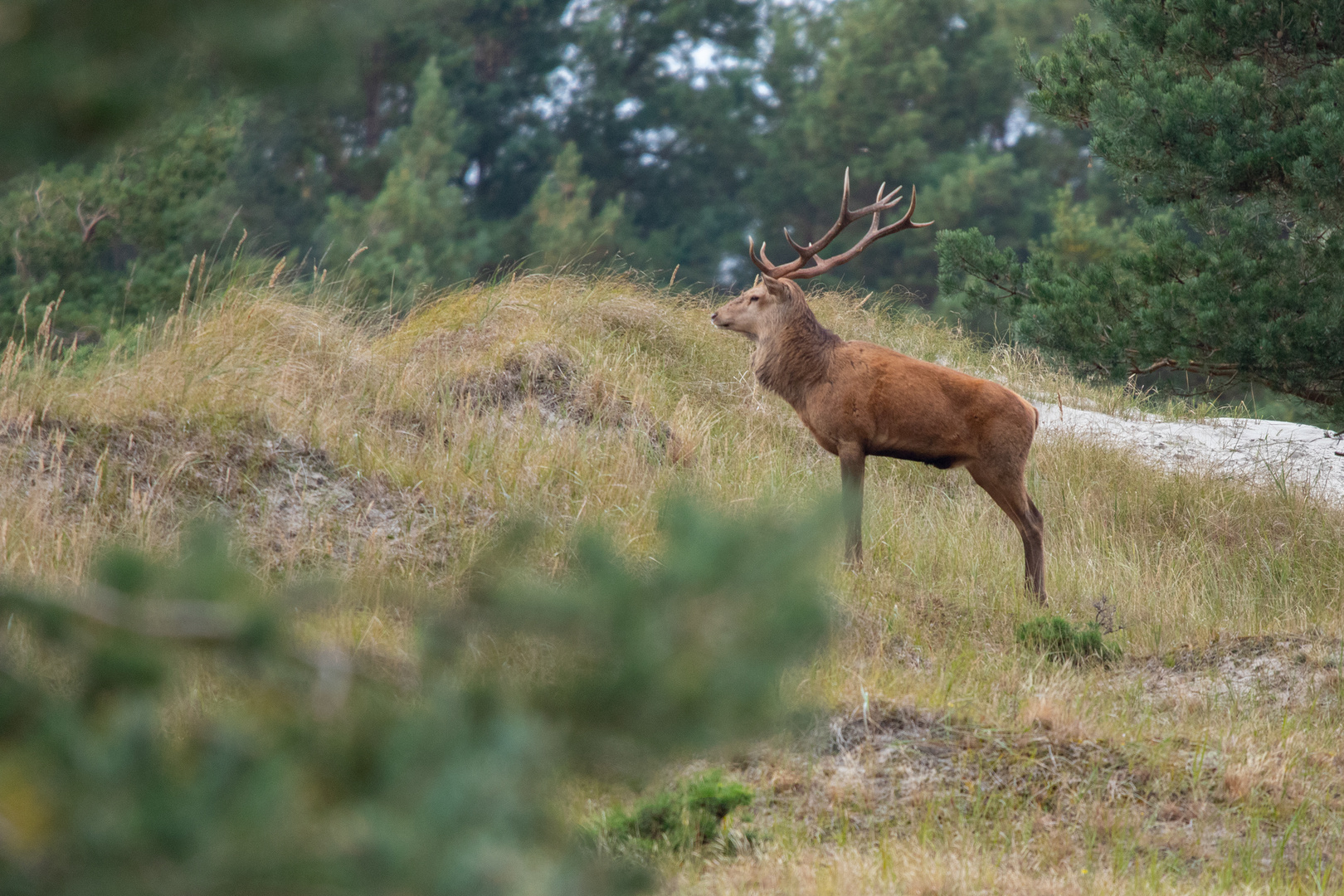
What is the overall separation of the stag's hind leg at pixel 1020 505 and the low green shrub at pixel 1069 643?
103cm

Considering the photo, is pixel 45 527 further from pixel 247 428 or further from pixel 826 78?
pixel 826 78

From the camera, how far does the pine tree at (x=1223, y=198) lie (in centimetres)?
730

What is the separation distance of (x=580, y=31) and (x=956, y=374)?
83.8 feet

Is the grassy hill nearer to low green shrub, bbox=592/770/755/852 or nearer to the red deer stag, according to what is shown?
low green shrub, bbox=592/770/755/852

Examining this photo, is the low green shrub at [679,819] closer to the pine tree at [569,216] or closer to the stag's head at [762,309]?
the stag's head at [762,309]

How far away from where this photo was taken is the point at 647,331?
10867 millimetres

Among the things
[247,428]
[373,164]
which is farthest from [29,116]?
[373,164]

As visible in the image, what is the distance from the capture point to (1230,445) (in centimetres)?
1076

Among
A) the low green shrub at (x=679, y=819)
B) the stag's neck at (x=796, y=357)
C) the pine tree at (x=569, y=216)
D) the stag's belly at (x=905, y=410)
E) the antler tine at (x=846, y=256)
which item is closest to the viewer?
the low green shrub at (x=679, y=819)

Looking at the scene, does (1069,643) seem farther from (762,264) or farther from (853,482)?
(762,264)

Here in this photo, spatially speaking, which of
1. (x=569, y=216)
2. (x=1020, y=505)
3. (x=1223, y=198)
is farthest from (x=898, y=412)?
(x=569, y=216)

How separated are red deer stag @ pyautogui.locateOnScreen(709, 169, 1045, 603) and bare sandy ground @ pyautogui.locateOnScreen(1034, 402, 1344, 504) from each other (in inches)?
121

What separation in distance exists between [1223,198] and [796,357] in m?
3.05

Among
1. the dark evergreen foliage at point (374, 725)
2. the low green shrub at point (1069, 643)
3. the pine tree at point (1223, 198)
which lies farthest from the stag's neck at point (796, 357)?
the dark evergreen foliage at point (374, 725)
